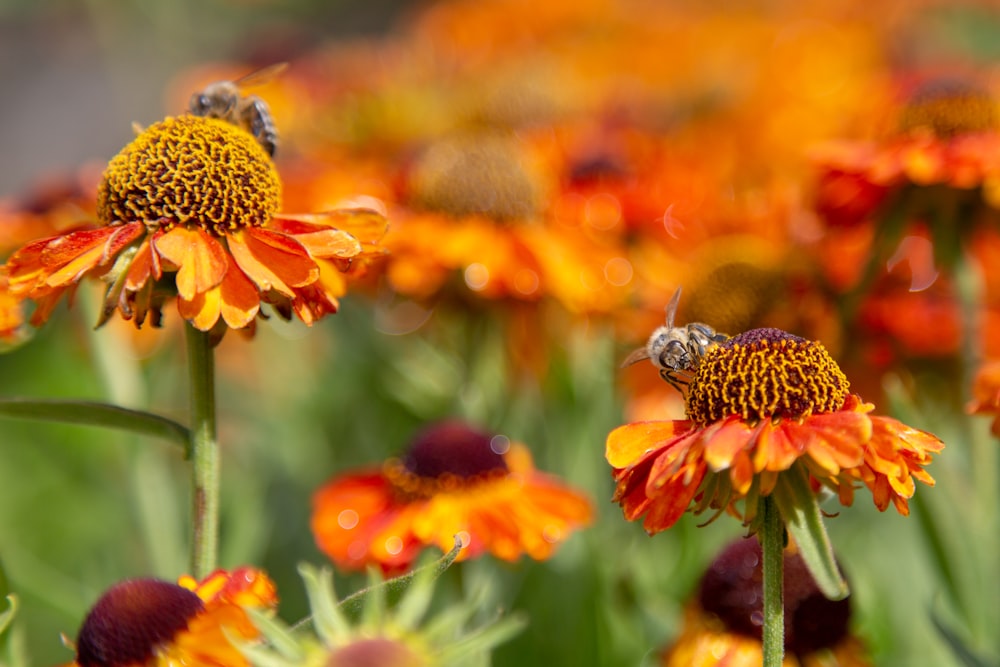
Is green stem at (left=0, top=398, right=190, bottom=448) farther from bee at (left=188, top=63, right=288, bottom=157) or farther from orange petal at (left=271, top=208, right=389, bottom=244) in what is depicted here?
bee at (left=188, top=63, right=288, bottom=157)

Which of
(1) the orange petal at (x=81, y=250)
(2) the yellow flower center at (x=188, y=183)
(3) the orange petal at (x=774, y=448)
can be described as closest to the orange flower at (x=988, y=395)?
(3) the orange petal at (x=774, y=448)

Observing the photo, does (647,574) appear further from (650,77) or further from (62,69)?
(62,69)

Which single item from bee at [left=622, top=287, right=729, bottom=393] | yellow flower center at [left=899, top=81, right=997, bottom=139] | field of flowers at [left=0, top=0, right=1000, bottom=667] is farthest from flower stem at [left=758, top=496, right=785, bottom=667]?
yellow flower center at [left=899, top=81, right=997, bottom=139]

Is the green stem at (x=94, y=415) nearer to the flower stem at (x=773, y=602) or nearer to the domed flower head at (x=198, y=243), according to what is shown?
the domed flower head at (x=198, y=243)

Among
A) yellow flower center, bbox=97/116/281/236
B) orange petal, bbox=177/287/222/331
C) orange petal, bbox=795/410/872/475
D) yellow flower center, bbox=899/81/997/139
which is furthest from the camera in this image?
yellow flower center, bbox=899/81/997/139

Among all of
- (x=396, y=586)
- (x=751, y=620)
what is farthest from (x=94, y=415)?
(x=751, y=620)

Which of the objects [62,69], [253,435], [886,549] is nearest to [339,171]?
[253,435]
